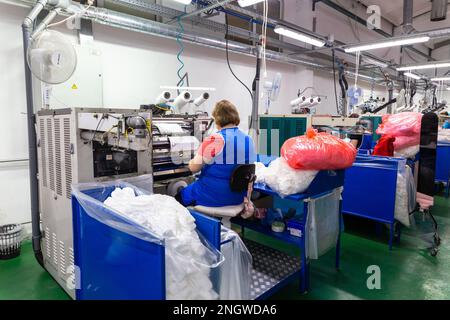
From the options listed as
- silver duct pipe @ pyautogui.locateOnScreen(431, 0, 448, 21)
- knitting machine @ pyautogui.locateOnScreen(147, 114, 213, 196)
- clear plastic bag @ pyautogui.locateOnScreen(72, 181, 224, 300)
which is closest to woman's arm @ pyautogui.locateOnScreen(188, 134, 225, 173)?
knitting machine @ pyautogui.locateOnScreen(147, 114, 213, 196)

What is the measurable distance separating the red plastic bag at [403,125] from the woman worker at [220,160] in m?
2.08

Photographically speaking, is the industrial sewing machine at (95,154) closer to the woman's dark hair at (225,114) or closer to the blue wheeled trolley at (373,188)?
the woman's dark hair at (225,114)

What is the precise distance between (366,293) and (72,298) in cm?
215

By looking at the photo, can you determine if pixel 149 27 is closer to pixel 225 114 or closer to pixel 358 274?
pixel 225 114

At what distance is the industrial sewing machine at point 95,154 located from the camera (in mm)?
1715

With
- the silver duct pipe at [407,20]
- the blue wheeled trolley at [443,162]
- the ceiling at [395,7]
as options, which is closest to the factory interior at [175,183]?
the silver duct pipe at [407,20]

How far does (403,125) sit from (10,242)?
160 inches

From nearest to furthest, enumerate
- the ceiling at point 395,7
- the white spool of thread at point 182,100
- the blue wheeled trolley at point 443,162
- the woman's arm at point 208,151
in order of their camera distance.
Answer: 1. the woman's arm at point 208,151
2. the white spool of thread at point 182,100
3. the blue wheeled trolley at point 443,162
4. the ceiling at point 395,7

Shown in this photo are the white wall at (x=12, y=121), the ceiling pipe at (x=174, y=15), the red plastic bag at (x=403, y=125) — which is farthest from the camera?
the red plastic bag at (x=403, y=125)

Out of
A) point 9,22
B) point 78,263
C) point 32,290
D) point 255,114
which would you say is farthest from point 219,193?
point 9,22

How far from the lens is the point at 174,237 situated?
3.98ft

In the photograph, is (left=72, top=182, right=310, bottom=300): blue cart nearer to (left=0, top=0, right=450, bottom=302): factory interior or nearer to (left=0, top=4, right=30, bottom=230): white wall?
(left=0, top=0, right=450, bottom=302): factory interior

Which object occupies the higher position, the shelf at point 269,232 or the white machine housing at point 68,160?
the white machine housing at point 68,160

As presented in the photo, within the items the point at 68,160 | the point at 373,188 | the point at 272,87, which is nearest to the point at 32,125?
the point at 68,160
